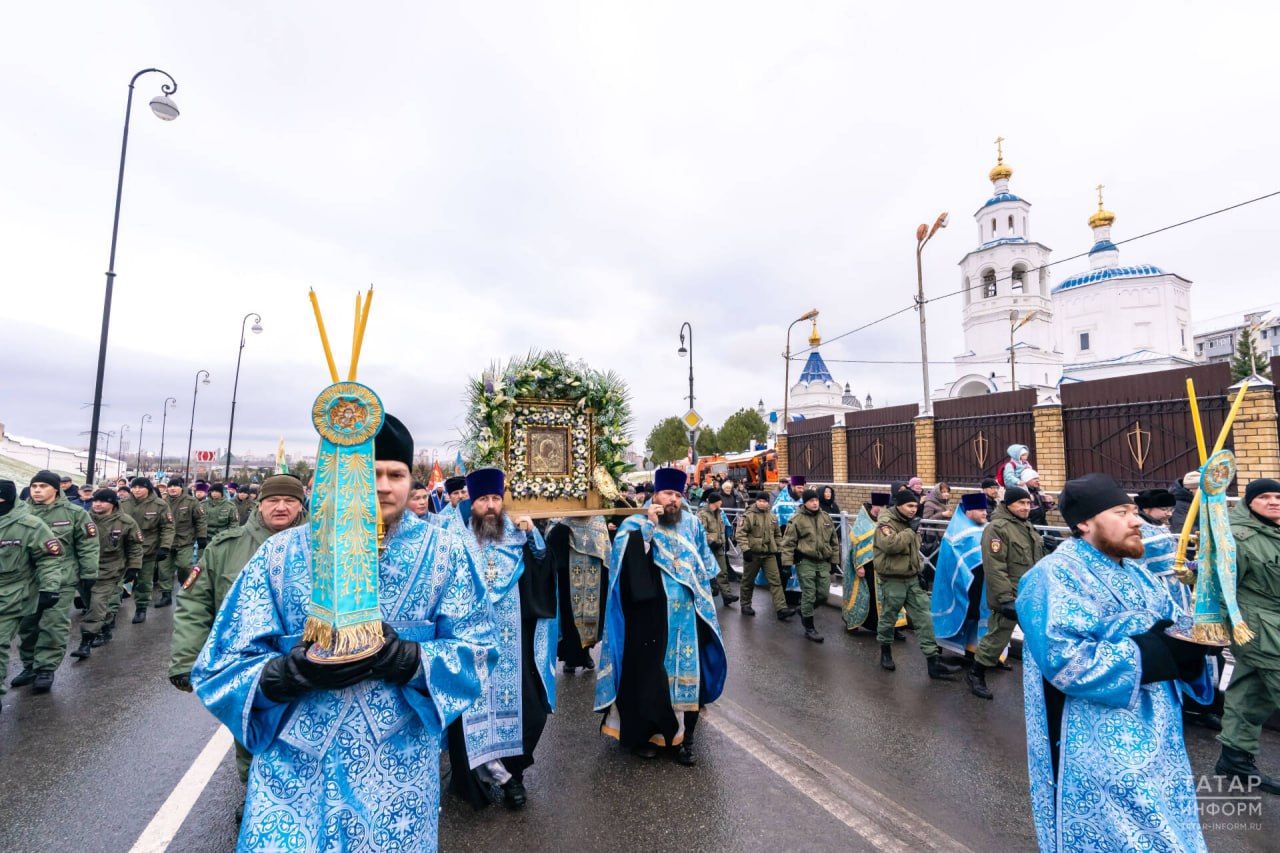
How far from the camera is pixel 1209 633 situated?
91.0 inches

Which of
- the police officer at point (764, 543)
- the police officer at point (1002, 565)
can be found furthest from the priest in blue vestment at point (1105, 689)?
the police officer at point (764, 543)

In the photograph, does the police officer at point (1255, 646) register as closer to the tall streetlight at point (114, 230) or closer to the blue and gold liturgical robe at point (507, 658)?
the blue and gold liturgical robe at point (507, 658)

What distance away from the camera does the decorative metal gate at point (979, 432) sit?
54.7ft

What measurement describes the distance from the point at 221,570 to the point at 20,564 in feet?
11.0

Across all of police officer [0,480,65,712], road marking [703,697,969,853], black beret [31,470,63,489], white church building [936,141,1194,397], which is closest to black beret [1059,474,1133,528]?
road marking [703,697,969,853]

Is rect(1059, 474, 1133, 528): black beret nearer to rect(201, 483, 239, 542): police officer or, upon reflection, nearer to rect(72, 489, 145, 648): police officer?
rect(72, 489, 145, 648): police officer

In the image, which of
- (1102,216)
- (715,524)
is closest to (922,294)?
(715,524)

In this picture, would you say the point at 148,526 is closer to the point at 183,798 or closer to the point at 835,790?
the point at 183,798

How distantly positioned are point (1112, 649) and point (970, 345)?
47705 millimetres

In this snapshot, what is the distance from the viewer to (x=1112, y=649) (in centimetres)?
228

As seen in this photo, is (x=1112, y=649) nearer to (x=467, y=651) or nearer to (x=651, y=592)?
(x=467, y=651)

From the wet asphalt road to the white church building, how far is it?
38.4m

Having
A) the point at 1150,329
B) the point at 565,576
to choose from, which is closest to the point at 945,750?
the point at 565,576

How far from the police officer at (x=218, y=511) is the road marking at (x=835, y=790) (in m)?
10.5
